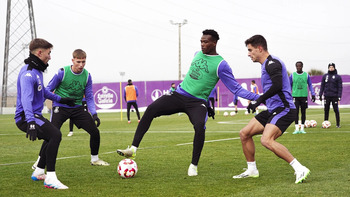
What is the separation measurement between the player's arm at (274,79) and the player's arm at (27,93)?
3.28m

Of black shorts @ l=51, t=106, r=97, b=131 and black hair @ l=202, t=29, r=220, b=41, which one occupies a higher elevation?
black hair @ l=202, t=29, r=220, b=41

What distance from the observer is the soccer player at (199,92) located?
25.9 feet

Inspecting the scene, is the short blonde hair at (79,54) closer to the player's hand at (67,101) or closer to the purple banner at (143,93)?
the player's hand at (67,101)

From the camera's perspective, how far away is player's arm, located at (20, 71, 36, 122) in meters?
6.70

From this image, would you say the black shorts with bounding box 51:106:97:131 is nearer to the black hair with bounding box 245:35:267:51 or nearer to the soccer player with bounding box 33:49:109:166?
the soccer player with bounding box 33:49:109:166

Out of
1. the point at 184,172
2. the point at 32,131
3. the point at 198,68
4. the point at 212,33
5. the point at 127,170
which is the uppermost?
the point at 212,33

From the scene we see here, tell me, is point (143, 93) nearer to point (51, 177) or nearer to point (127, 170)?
point (127, 170)

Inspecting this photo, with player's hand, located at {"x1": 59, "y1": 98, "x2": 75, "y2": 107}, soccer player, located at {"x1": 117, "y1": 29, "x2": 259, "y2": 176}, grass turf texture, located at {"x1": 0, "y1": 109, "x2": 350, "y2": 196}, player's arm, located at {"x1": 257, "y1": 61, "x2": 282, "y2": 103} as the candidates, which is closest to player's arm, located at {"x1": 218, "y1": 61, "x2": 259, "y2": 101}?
soccer player, located at {"x1": 117, "y1": 29, "x2": 259, "y2": 176}

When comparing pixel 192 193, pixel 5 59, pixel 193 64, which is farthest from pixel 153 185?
pixel 5 59

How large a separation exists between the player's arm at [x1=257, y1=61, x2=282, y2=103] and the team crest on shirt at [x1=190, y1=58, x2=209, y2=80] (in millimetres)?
1228

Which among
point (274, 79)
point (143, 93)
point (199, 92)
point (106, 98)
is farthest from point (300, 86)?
A: point (106, 98)

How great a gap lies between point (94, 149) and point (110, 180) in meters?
1.83

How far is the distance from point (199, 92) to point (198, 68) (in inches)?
15.6

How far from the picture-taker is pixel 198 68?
7957 millimetres
